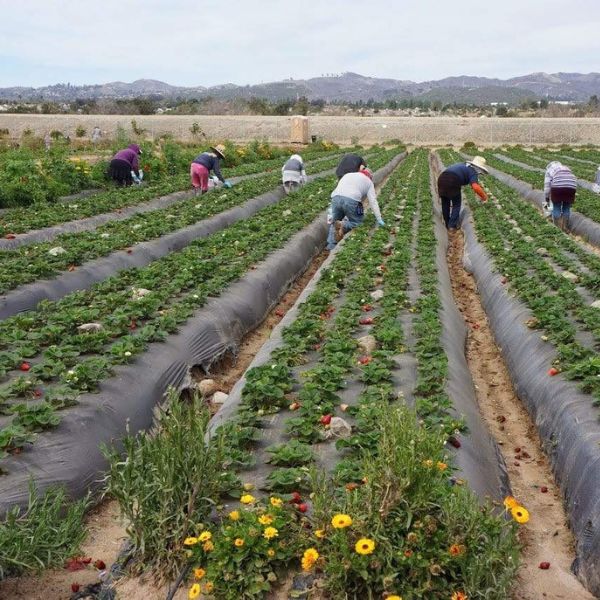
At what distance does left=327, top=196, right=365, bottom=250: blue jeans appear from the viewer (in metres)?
10.9

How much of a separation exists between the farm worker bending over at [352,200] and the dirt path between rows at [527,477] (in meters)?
3.36

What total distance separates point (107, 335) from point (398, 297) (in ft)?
10.1

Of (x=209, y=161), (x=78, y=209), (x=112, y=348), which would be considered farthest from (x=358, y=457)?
(x=209, y=161)

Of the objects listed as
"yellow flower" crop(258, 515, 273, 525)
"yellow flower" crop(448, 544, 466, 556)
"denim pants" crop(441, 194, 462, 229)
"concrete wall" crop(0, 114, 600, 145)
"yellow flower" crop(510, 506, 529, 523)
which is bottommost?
"concrete wall" crop(0, 114, 600, 145)

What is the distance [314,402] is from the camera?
14.6ft

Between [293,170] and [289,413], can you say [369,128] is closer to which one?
[293,170]

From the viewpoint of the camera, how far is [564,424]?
4.67 m

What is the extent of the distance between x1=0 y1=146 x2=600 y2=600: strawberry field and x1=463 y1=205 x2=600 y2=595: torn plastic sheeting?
0.02 m

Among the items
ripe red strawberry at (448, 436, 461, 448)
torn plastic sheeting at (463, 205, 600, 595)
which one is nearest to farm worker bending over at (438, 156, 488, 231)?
torn plastic sheeting at (463, 205, 600, 595)

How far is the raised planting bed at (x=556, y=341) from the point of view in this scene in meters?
4.02

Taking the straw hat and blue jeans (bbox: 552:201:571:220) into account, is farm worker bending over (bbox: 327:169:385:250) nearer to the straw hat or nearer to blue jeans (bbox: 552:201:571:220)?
blue jeans (bbox: 552:201:571:220)

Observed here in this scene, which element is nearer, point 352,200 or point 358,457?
point 358,457

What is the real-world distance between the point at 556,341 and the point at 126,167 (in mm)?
12890

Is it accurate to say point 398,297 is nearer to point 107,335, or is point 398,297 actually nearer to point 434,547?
point 107,335
